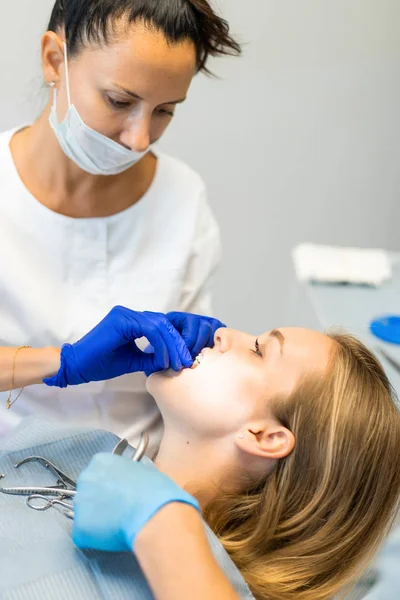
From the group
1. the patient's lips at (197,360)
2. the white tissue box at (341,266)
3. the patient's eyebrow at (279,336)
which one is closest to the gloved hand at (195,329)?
the patient's lips at (197,360)

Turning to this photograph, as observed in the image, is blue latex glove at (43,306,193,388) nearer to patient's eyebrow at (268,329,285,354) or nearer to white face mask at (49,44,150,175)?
patient's eyebrow at (268,329,285,354)

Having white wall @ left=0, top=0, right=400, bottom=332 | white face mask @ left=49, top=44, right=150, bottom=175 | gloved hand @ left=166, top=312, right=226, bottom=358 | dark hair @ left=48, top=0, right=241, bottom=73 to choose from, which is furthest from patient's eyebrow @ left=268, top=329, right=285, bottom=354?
white wall @ left=0, top=0, right=400, bottom=332

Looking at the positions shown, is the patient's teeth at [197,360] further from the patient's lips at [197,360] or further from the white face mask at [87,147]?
the white face mask at [87,147]

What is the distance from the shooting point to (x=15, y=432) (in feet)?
4.76

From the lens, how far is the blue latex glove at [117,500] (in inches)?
39.4

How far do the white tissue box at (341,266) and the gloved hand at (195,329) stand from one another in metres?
0.77

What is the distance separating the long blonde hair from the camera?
3.87 ft

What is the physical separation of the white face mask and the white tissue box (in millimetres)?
848

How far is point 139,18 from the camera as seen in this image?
1283 millimetres

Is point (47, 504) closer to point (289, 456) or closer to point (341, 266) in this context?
point (289, 456)

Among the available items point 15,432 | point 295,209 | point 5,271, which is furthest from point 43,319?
point 295,209

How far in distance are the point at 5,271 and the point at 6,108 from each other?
1351mm

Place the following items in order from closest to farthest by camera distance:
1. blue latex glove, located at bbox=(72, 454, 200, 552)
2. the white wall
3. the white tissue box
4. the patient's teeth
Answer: blue latex glove, located at bbox=(72, 454, 200, 552) < the patient's teeth < the white tissue box < the white wall

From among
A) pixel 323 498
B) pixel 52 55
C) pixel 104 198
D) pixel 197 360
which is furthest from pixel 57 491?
pixel 52 55
